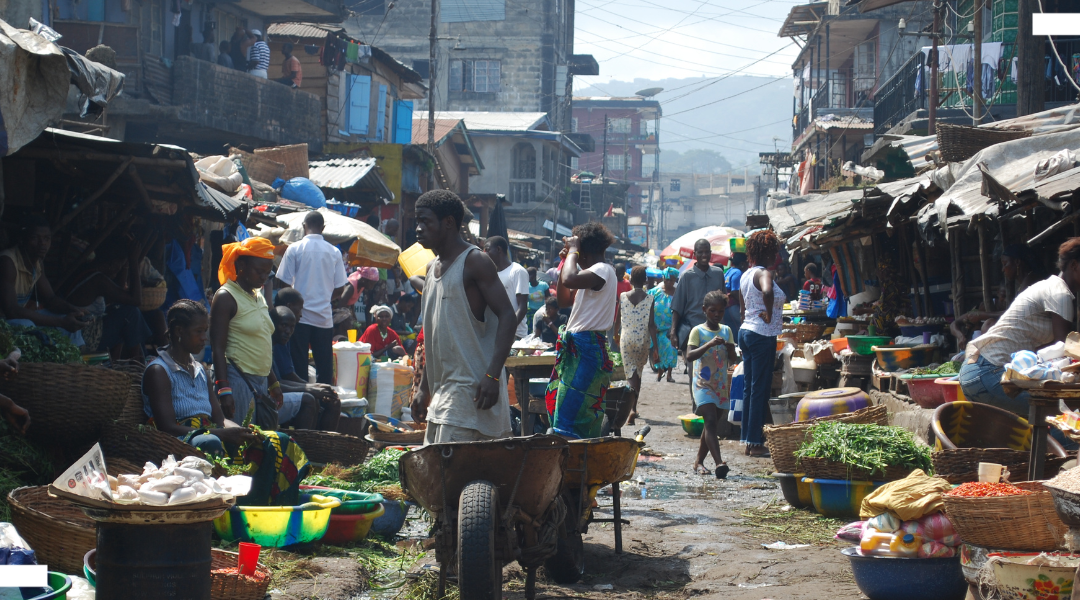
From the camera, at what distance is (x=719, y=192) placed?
104188 millimetres

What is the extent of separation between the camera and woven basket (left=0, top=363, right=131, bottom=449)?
538cm

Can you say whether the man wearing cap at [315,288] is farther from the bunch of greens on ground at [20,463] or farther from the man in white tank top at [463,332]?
the man in white tank top at [463,332]

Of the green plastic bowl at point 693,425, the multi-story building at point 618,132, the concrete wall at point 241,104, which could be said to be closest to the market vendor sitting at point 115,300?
the green plastic bowl at point 693,425

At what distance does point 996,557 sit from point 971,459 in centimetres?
165

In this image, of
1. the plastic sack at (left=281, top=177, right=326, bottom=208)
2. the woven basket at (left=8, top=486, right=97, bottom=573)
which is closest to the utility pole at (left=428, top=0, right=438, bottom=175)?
the plastic sack at (left=281, top=177, right=326, bottom=208)

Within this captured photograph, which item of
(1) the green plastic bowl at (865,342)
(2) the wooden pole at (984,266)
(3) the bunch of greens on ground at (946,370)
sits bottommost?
(3) the bunch of greens on ground at (946,370)

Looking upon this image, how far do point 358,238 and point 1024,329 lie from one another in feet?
31.7

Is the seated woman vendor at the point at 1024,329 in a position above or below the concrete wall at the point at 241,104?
below

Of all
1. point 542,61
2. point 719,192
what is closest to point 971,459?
point 542,61

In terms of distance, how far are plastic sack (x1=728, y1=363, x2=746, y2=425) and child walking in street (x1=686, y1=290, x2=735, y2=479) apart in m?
0.68

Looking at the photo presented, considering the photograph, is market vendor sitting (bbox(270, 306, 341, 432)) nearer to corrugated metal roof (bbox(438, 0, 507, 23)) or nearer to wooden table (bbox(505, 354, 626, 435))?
wooden table (bbox(505, 354, 626, 435))

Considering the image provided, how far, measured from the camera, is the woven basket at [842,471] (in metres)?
6.63

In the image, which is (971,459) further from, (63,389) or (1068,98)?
(1068,98)

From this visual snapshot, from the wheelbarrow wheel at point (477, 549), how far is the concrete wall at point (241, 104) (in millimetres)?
16361
